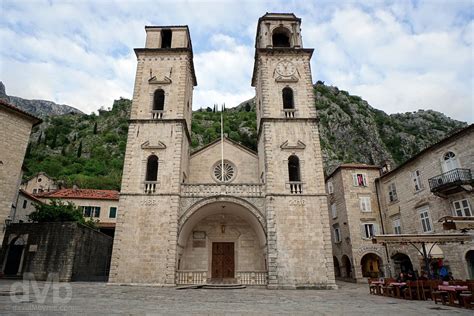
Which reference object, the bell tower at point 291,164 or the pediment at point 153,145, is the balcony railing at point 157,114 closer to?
the pediment at point 153,145

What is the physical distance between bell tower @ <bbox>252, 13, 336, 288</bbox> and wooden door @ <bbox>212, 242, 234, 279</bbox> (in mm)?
4056

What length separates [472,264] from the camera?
1590cm

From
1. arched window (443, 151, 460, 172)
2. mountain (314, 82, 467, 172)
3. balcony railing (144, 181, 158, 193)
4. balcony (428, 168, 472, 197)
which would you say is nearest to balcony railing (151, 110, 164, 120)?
balcony railing (144, 181, 158, 193)

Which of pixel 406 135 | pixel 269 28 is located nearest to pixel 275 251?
pixel 269 28

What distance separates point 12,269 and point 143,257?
999cm

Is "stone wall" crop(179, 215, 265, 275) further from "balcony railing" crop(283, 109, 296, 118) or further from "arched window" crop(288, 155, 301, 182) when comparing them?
"balcony railing" crop(283, 109, 296, 118)

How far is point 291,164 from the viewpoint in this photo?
63.2 ft

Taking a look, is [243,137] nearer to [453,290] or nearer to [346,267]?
[346,267]

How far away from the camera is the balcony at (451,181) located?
620 inches

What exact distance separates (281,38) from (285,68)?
13.6 feet

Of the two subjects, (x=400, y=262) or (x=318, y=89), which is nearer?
(x=400, y=262)

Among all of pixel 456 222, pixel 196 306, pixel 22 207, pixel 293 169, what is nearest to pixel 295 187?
pixel 293 169

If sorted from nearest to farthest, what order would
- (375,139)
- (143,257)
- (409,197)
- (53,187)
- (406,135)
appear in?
(143,257)
(409,197)
(53,187)
(375,139)
(406,135)

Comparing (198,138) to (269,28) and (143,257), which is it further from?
(143,257)
